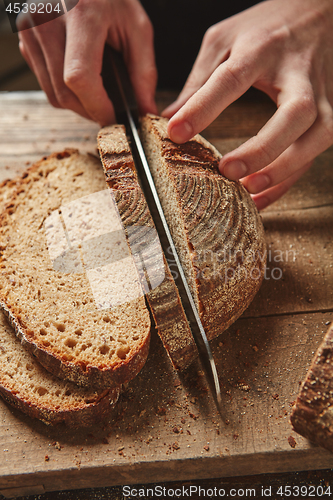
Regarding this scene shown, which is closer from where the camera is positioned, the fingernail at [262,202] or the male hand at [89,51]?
the male hand at [89,51]

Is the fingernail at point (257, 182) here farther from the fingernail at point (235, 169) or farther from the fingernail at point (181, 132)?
the fingernail at point (181, 132)

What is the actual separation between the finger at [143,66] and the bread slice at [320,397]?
6.00ft

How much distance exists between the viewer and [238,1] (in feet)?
9.83

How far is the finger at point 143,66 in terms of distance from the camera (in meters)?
2.52

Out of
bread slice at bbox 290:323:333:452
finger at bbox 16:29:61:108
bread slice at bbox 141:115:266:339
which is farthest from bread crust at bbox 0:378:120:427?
finger at bbox 16:29:61:108

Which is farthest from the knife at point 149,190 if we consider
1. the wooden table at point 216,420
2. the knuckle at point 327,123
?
the knuckle at point 327,123

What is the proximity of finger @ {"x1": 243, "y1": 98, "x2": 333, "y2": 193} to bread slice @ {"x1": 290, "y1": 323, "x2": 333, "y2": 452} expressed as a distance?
3.11 feet

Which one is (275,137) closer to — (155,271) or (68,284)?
(155,271)

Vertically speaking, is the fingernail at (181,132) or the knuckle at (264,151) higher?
the fingernail at (181,132)

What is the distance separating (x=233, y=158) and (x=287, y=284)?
0.78 metres

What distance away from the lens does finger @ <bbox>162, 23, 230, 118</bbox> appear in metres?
2.29

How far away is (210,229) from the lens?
5.73ft

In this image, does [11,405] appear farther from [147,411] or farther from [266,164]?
[266,164]

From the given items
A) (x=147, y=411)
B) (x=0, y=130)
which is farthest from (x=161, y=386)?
(x=0, y=130)
